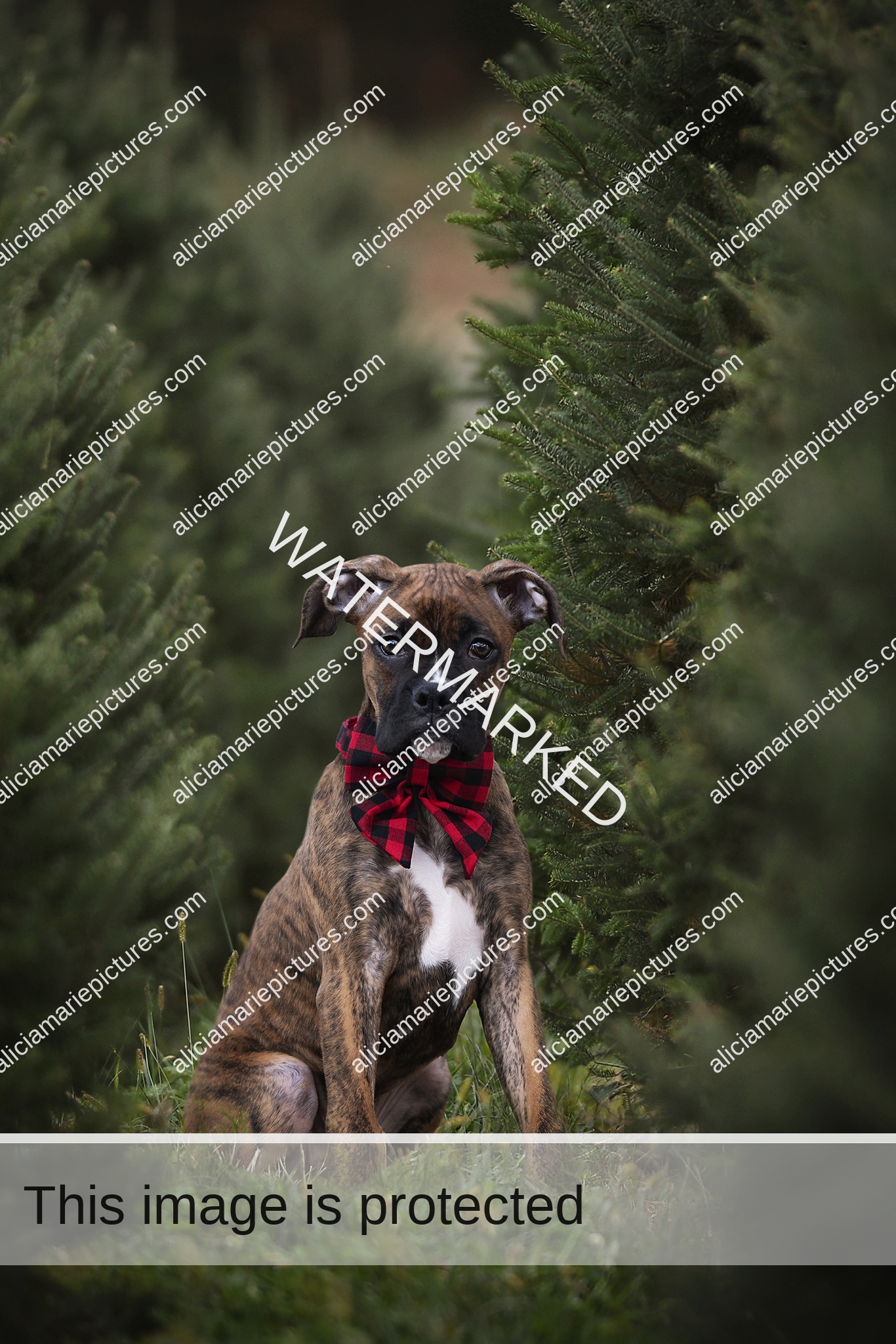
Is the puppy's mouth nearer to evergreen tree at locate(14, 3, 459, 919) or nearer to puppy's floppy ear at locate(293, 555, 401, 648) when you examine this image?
puppy's floppy ear at locate(293, 555, 401, 648)

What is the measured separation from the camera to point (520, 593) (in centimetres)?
360

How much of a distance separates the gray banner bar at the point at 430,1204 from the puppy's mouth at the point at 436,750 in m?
1.05

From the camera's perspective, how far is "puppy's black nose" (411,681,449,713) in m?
3.17

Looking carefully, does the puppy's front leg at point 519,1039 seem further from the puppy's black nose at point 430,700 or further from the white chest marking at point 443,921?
the puppy's black nose at point 430,700

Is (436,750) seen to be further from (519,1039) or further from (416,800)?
(519,1039)

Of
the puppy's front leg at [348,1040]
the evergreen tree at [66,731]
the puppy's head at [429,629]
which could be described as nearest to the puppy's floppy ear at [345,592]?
the puppy's head at [429,629]

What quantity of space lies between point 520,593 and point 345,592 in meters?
0.57

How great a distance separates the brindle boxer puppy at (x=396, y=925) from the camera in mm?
3215

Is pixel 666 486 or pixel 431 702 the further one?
pixel 666 486

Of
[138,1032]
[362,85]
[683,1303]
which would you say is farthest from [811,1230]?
[362,85]

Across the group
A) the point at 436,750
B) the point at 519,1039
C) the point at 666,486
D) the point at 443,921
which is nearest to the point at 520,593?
the point at 666,486

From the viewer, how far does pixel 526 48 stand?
5023 millimetres

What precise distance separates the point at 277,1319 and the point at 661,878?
1431mm

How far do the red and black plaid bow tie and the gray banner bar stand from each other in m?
0.83
